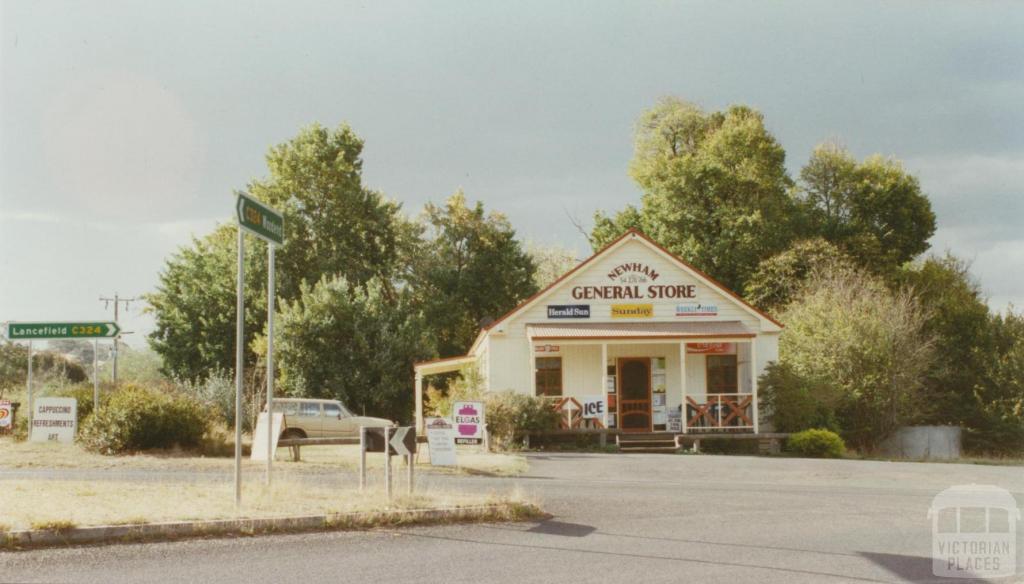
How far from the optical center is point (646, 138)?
167 feet

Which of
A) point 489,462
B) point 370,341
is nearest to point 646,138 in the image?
point 370,341

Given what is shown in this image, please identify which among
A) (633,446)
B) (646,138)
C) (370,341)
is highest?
(646,138)

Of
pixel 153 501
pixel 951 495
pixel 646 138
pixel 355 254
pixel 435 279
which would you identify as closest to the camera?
pixel 153 501

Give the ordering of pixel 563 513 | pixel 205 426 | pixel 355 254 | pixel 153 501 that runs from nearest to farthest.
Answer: pixel 153 501
pixel 563 513
pixel 205 426
pixel 355 254

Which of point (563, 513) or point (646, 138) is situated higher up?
point (646, 138)

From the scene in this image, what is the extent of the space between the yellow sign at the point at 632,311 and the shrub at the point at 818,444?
18.6 ft

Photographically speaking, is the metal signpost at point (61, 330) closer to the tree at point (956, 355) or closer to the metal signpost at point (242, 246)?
the metal signpost at point (242, 246)

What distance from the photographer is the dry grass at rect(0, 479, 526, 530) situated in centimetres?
924

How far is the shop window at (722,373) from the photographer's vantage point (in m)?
28.6

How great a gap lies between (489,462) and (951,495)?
8536 millimetres

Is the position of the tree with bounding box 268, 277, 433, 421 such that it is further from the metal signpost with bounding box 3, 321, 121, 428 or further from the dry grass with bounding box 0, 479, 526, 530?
the dry grass with bounding box 0, 479, 526, 530

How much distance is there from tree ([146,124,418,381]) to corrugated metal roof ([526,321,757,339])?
1678cm

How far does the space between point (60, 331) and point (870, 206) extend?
3702 centimetres

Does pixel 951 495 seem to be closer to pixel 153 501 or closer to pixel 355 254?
pixel 153 501
